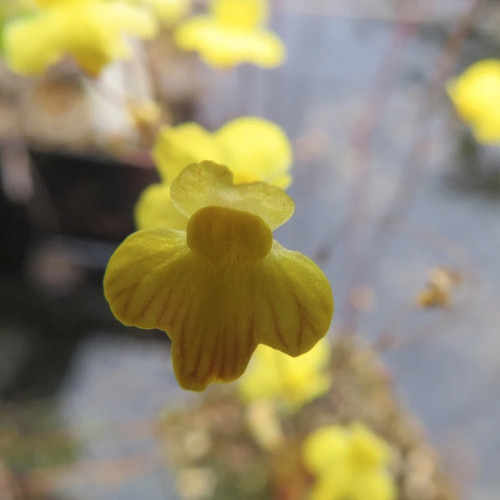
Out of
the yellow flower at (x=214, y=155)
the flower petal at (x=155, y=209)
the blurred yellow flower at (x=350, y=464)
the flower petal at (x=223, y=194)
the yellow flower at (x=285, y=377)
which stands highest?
the flower petal at (x=223, y=194)

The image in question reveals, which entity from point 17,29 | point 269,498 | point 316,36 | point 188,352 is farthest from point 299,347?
point 316,36

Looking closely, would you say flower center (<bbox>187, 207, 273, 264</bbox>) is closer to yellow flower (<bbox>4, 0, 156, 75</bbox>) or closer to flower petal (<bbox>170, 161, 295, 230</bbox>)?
flower petal (<bbox>170, 161, 295, 230</bbox>)

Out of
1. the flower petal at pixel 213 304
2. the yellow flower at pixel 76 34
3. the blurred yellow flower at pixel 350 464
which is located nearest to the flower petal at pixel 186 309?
the flower petal at pixel 213 304

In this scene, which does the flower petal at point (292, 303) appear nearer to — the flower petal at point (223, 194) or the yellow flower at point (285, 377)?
the flower petal at point (223, 194)

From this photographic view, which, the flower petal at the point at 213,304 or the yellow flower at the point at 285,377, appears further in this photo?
the yellow flower at the point at 285,377

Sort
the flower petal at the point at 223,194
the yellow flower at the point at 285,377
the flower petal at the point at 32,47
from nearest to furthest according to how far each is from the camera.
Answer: the flower petal at the point at 223,194 < the flower petal at the point at 32,47 < the yellow flower at the point at 285,377

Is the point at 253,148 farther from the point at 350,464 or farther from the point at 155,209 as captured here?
the point at 350,464

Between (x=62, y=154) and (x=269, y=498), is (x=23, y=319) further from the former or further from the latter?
(x=269, y=498)
